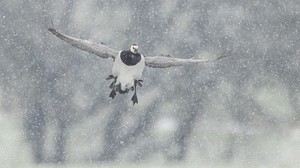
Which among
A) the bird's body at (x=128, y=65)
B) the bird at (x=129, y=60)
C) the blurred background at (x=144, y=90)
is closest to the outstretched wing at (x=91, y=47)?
the bird at (x=129, y=60)

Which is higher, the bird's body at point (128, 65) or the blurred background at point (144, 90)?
the blurred background at point (144, 90)

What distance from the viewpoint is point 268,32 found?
58.9ft

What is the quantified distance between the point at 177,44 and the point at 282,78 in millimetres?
2493

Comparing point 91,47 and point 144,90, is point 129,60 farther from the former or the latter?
point 144,90

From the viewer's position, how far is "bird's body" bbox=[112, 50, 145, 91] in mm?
10562

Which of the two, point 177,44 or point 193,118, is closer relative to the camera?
point 177,44

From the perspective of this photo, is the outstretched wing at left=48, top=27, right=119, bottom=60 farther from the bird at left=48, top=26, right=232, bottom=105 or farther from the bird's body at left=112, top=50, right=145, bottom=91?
the bird's body at left=112, top=50, right=145, bottom=91

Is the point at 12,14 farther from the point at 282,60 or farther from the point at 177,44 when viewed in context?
the point at 282,60

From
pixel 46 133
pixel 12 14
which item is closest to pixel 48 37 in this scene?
pixel 12 14

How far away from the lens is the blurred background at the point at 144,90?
17750mm

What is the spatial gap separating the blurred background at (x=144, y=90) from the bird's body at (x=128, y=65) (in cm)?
644

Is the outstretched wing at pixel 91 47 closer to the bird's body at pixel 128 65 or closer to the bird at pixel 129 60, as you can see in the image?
the bird at pixel 129 60

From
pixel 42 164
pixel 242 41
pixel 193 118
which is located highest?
pixel 242 41

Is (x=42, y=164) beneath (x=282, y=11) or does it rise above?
beneath
